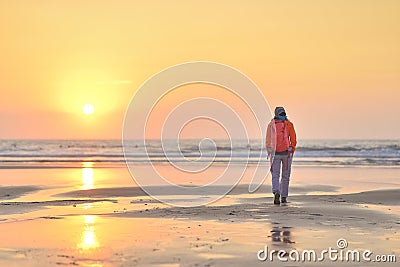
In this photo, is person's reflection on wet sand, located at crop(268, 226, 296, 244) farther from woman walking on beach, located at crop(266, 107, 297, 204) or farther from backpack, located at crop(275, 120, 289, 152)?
backpack, located at crop(275, 120, 289, 152)

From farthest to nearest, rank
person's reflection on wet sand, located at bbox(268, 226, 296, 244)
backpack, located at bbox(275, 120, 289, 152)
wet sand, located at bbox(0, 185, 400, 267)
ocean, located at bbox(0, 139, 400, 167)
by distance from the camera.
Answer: ocean, located at bbox(0, 139, 400, 167)
backpack, located at bbox(275, 120, 289, 152)
person's reflection on wet sand, located at bbox(268, 226, 296, 244)
wet sand, located at bbox(0, 185, 400, 267)

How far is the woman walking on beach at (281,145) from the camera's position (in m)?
15.9

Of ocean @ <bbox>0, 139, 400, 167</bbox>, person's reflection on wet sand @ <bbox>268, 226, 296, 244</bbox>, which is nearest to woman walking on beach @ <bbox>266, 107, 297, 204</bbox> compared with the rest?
person's reflection on wet sand @ <bbox>268, 226, 296, 244</bbox>

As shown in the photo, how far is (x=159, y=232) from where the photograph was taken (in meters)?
11.0

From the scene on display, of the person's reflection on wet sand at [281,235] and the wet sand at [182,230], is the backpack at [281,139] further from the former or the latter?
the person's reflection on wet sand at [281,235]

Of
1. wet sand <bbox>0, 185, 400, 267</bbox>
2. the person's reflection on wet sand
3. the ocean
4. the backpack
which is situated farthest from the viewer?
the ocean

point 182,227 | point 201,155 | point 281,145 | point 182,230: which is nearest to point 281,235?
point 182,230

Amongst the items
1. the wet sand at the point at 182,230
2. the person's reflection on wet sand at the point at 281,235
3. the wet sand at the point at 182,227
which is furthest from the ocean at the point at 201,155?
the person's reflection on wet sand at the point at 281,235

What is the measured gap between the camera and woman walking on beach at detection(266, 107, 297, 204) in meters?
15.9

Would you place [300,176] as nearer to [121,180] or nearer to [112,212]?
→ [121,180]

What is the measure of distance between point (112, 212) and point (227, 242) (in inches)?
179

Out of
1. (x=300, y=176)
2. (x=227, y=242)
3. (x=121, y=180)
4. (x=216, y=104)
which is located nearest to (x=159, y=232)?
(x=227, y=242)

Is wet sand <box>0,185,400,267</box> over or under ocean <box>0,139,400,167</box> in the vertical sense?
under

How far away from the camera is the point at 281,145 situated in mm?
15906
